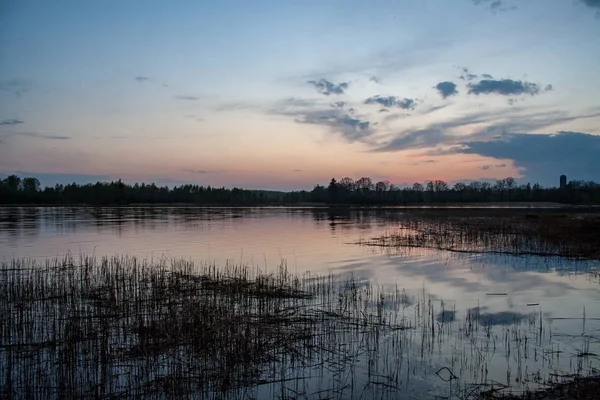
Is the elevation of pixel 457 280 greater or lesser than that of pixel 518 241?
lesser

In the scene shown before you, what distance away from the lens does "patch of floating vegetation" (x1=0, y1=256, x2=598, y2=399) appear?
8094 millimetres

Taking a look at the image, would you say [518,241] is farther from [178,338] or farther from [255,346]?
[178,338]

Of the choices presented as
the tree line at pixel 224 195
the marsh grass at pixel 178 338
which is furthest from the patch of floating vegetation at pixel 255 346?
the tree line at pixel 224 195

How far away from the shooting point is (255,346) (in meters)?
9.95

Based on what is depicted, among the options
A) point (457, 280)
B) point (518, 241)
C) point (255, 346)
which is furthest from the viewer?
point (518, 241)

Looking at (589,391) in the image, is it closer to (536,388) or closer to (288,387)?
(536,388)

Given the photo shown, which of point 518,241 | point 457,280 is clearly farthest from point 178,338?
point 518,241

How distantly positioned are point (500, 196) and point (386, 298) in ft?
587

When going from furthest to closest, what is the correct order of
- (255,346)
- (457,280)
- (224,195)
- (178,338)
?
1. (224,195)
2. (457,280)
3. (178,338)
4. (255,346)

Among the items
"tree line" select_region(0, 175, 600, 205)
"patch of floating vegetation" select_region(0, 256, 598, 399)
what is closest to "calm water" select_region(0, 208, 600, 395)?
"patch of floating vegetation" select_region(0, 256, 598, 399)

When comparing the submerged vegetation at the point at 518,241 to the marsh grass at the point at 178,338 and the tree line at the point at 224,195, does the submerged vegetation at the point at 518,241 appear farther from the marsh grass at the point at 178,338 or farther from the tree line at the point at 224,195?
the tree line at the point at 224,195

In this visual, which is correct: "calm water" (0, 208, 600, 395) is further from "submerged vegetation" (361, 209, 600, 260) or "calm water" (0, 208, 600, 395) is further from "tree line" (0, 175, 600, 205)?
"tree line" (0, 175, 600, 205)

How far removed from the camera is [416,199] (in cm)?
18462

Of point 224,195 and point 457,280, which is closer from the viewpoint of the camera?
point 457,280
